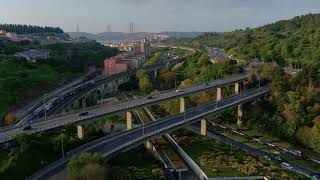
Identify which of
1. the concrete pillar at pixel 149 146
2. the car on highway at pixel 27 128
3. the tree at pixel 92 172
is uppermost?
the car on highway at pixel 27 128

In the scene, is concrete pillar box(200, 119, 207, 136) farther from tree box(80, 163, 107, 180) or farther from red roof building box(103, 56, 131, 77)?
red roof building box(103, 56, 131, 77)

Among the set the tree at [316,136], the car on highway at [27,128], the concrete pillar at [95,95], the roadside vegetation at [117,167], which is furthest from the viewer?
Answer: the concrete pillar at [95,95]

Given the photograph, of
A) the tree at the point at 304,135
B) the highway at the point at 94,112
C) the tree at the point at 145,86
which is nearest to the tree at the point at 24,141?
the highway at the point at 94,112

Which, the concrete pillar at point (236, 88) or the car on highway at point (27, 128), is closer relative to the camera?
the car on highway at point (27, 128)

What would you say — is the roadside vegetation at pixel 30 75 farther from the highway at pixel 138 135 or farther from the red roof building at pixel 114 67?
the highway at pixel 138 135

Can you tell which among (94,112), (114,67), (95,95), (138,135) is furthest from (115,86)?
(138,135)

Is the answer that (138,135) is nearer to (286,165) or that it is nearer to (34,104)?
(286,165)

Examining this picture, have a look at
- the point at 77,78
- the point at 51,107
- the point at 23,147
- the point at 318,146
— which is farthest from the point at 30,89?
the point at 318,146

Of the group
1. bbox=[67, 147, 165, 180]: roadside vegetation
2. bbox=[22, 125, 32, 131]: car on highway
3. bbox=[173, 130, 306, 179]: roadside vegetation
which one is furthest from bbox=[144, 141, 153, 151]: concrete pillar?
bbox=[22, 125, 32, 131]: car on highway

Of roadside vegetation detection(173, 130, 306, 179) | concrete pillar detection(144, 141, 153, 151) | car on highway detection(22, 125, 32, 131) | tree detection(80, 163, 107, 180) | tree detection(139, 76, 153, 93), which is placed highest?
car on highway detection(22, 125, 32, 131)
